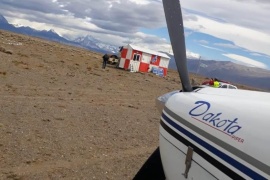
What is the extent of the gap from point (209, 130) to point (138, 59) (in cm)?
3914

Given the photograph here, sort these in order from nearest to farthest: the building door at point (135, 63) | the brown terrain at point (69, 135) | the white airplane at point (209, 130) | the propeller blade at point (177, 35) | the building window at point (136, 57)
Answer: the white airplane at point (209, 130) < the propeller blade at point (177, 35) < the brown terrain at point (69, 135) < the building door at point (135, 63) < the building window at point (136, 57)

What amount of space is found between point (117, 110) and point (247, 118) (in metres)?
11.3

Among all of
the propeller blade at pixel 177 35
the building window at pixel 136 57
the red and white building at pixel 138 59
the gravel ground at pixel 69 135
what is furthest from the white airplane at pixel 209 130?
the building window at pixel 136 57

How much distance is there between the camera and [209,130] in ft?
10.2

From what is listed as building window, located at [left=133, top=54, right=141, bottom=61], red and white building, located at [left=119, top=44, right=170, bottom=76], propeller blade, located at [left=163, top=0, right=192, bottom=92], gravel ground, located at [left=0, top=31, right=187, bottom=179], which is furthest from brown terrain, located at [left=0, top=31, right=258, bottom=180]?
building window, located at [left=133, top=54, right=141, bottom=61]

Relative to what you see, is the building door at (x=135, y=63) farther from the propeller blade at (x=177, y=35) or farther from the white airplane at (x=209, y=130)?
the white airplane at (x=209, y=130)

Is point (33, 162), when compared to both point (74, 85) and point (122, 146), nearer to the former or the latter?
point (122, 146)

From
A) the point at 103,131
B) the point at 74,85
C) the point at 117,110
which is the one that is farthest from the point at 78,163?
the point at 74,85

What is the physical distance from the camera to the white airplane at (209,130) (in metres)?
2.62

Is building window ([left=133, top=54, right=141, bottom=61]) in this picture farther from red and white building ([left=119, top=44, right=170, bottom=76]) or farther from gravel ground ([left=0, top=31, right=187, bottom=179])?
gravel ground ([left=0, top=31, right=187, bottom=179])

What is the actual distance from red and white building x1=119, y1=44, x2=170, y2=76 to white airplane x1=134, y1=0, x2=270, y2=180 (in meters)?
36.8

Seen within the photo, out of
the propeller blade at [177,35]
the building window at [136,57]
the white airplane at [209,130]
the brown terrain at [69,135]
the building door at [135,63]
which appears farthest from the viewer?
the building window at [136,57]

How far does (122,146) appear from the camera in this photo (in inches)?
358

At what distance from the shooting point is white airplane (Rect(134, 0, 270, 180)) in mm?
2621
